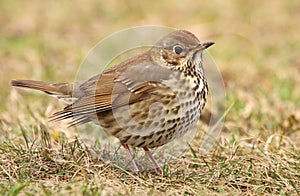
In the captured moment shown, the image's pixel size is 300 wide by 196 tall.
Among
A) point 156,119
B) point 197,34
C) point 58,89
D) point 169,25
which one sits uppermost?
point 169,25

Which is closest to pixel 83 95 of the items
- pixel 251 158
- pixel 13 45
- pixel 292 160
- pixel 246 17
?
pixel 251 158

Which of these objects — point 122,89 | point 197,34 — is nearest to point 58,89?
point 122,89

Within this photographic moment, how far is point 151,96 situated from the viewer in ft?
17.8

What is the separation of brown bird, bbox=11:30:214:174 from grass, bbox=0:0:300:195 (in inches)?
12.2

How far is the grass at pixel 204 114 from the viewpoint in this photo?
16.9 ft

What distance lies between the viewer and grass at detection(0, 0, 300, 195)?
16.9 ft

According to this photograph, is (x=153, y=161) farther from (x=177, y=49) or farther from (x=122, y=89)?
(x=177, y=49)

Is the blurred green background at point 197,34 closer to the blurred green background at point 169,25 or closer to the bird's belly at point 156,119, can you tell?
the blurred green background at point 169,25

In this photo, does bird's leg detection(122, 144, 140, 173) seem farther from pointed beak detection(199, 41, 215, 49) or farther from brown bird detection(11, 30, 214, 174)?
pointed beak detection(199, 41, 215, 49)

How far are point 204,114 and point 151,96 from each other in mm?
2458

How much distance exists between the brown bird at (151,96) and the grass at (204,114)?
1.02ft

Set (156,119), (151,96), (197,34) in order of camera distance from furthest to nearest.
Result: 1. (197,34)
2. (151,96)
3. (156,119)

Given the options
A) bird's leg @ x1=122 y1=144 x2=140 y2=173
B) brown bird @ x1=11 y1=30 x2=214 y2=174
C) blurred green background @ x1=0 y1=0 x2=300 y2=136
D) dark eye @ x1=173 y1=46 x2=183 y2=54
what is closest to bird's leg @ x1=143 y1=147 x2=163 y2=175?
brown bird @ x1=11 y1=30 x2=214 y2=174

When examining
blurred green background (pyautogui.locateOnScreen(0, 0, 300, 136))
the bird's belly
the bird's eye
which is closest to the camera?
the bird's belly
